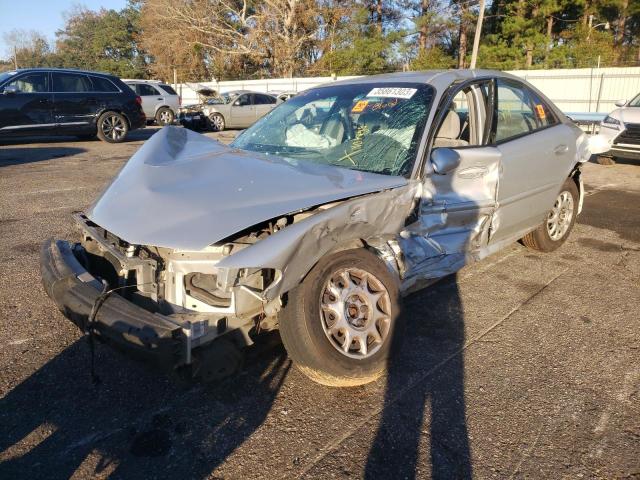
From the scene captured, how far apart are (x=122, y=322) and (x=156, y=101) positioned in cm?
1818

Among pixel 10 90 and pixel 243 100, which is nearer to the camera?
pixel 10 90

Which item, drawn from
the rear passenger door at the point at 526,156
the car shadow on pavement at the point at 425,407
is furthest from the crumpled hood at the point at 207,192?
the rear passenger door at the point at 526,156

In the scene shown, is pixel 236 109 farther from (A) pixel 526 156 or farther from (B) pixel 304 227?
(B) pixel 304 227

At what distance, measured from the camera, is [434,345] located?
10.8 feet

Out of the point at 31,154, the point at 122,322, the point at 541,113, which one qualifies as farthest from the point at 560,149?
the point at 31,154

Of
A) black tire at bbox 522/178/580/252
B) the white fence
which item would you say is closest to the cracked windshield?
black tire at bbox 522/178/580/252

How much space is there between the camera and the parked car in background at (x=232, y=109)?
1878 cm

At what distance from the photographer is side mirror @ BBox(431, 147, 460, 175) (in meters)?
3.24

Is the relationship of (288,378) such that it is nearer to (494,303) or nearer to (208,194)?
(208,194)

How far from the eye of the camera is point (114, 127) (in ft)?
43.8

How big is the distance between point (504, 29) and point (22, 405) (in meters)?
33.4

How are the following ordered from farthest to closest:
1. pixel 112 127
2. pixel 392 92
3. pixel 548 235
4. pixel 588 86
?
pixel 588 86 → pixel 112 127 → pixel 548 235 → pixel 392 92

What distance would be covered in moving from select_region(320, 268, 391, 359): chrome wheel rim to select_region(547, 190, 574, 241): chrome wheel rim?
8.99ft

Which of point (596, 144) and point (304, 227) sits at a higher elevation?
point (596, 144)
